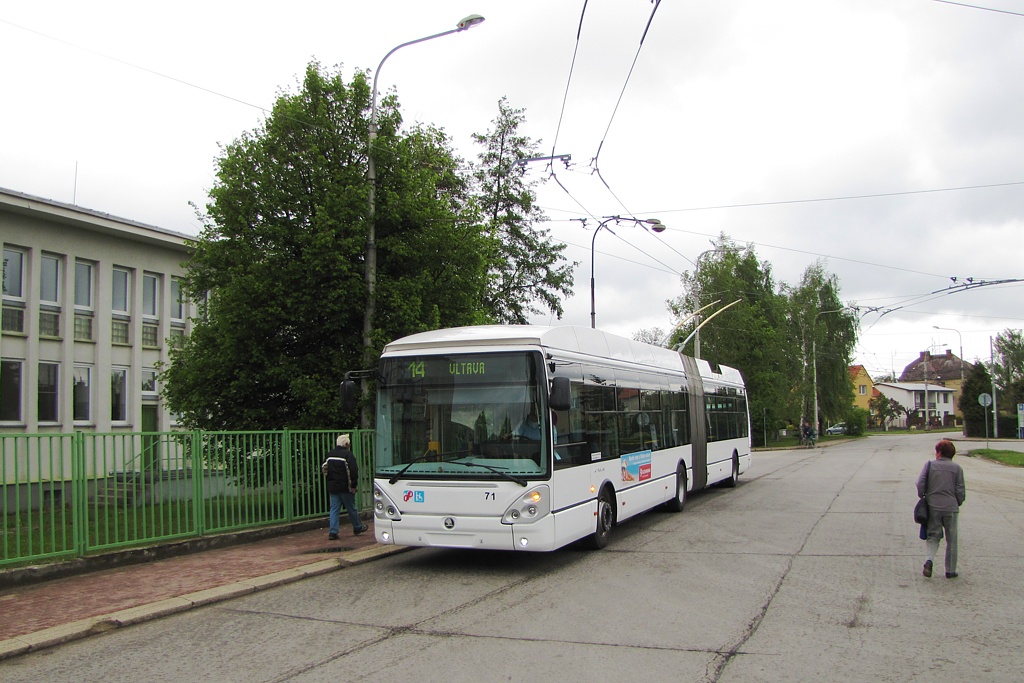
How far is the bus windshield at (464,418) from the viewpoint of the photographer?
9.96 m

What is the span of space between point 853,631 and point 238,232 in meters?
13.5

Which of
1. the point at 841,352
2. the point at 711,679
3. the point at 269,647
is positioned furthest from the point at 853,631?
the point at 841,352

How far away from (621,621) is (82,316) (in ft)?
75.6

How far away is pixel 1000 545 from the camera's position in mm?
11438

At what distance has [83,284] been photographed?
25547mm

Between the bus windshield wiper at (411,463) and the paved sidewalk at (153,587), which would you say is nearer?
the paved sidewalk at (153,587)

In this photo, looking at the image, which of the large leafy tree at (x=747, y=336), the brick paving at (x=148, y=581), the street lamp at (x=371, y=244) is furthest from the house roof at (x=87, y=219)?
the large leafy tree at (x=747, y=336)

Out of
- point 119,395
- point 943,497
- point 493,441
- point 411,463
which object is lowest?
point 943,497

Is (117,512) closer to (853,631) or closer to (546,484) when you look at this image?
(546,484)

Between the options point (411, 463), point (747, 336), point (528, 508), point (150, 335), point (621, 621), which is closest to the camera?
point (621, 621)

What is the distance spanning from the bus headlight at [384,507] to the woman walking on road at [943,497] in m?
6.03

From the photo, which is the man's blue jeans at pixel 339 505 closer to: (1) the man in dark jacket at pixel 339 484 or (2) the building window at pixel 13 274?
(1) the man in dark jacket at pixel 339 484

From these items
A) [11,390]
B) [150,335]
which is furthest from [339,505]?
[150,335]

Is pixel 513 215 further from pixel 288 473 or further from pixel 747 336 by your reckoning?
pixel 747 336
